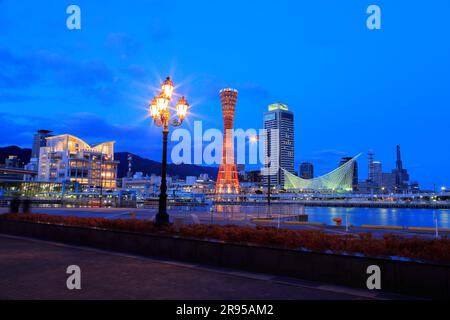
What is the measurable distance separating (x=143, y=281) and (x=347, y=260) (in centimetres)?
501

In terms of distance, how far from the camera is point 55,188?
441 feet

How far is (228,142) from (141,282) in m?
95.7

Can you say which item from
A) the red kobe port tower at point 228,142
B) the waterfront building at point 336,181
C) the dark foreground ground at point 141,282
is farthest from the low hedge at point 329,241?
the waterfront building at point 336,181

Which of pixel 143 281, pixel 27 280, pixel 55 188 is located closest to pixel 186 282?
pixel 143 281

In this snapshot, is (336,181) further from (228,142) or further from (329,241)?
(329,241)

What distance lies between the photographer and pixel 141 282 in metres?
8.98

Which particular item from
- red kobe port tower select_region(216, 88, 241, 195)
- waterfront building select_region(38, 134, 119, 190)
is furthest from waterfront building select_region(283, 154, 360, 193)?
waterfront building select_region(38, 134, 119, 190)

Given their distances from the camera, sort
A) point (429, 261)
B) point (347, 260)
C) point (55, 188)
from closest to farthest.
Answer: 1. point (429, 261)
2. point (347, 260)
3. point (55, 188)

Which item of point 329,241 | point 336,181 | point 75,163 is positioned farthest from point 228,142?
point 336,181

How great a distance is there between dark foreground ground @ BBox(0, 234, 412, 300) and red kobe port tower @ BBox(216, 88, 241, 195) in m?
92.4

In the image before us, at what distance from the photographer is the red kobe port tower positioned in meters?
104

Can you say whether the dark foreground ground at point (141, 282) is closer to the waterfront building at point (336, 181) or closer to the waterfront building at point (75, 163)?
the waterfront building at point (75, 163)

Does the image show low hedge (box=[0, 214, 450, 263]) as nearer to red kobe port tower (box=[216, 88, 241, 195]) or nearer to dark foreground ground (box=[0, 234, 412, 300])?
dark foreground ground (box=[0, 234, 412, 300])
